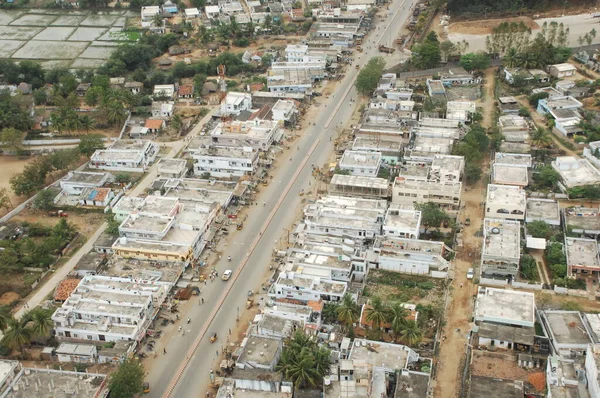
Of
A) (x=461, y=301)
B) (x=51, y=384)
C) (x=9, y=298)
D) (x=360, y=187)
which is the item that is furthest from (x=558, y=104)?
Answer: (x=51, y=384)

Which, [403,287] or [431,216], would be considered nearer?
[403,287]

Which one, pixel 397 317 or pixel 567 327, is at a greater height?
pixel 397 317

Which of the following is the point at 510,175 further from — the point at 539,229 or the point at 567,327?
the point at 567,327

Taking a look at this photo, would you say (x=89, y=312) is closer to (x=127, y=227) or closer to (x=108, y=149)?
(x=127, y=227)

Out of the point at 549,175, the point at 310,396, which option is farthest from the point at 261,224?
the point at 549,175

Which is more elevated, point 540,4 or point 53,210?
point 540,4

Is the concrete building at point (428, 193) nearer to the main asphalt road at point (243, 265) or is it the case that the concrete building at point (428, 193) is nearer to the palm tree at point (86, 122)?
the main asphalt road at point (243, 265)
